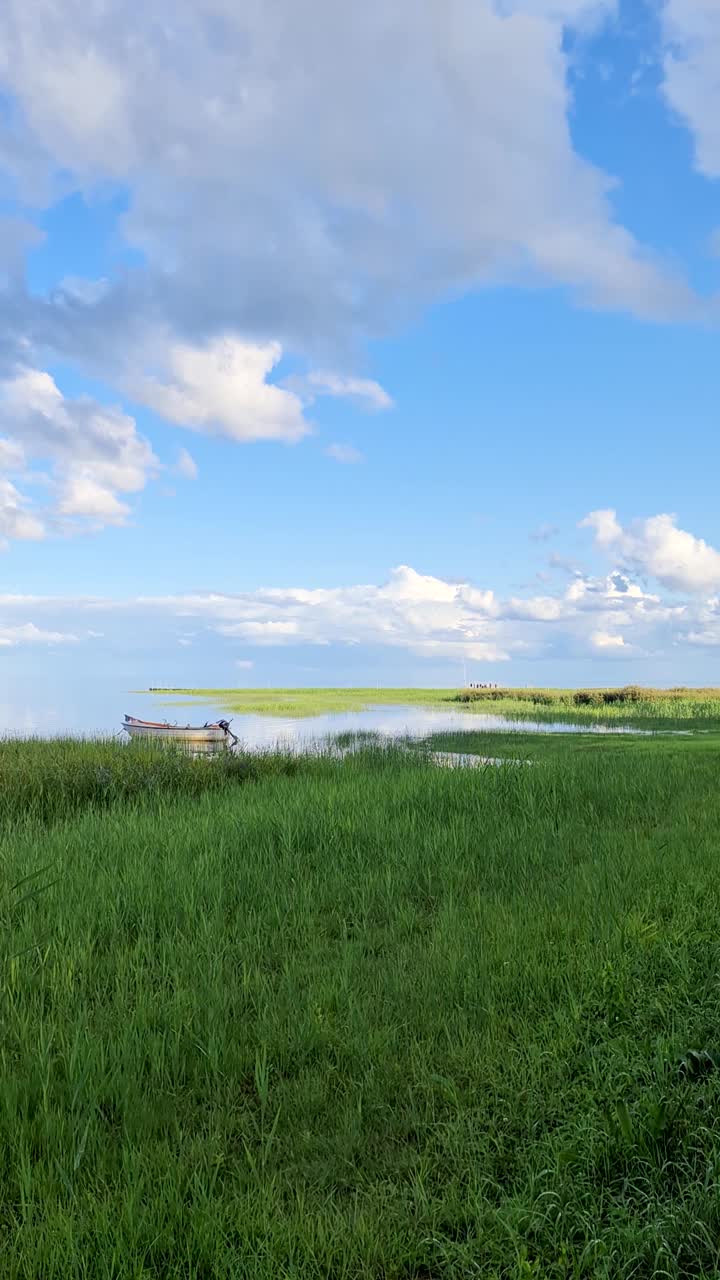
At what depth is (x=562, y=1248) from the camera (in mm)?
2949

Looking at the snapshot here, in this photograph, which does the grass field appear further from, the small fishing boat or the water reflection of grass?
the small fishing boat

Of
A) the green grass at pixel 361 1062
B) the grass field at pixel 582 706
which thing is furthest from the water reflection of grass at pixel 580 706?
the green grass at pixel 361 1062

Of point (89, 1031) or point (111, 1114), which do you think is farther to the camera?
point (89, 1031)

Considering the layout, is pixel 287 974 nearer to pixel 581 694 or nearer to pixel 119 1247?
pixel 119 1247

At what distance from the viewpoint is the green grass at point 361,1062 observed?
10.1 ft

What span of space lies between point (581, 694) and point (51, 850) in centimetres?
4618

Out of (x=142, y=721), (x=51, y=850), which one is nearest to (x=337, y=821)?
(x=51, y=850)

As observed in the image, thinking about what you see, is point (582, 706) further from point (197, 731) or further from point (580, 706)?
point (197, 731)

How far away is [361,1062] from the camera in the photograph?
14.4ft

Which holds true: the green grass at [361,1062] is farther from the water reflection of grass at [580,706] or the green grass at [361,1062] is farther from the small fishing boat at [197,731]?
the water reflection of grass at [580,706]

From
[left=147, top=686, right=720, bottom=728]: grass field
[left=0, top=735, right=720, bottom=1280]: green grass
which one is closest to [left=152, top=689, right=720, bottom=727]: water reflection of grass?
[left=147, top=686, right=720, bottom=728]: grass field

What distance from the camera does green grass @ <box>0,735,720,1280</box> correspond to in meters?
3.06

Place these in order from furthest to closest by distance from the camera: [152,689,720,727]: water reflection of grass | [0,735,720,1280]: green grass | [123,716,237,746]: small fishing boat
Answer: [152,689,720,727]: water reflection of grass
[123,716,237,746]: small fishing boat
[0,735,720,1280]: green grass

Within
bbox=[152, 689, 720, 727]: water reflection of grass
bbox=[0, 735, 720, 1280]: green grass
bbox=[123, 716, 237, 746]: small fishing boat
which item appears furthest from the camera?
bbox=[152, 689, 720, 727]: water reflection of grass
